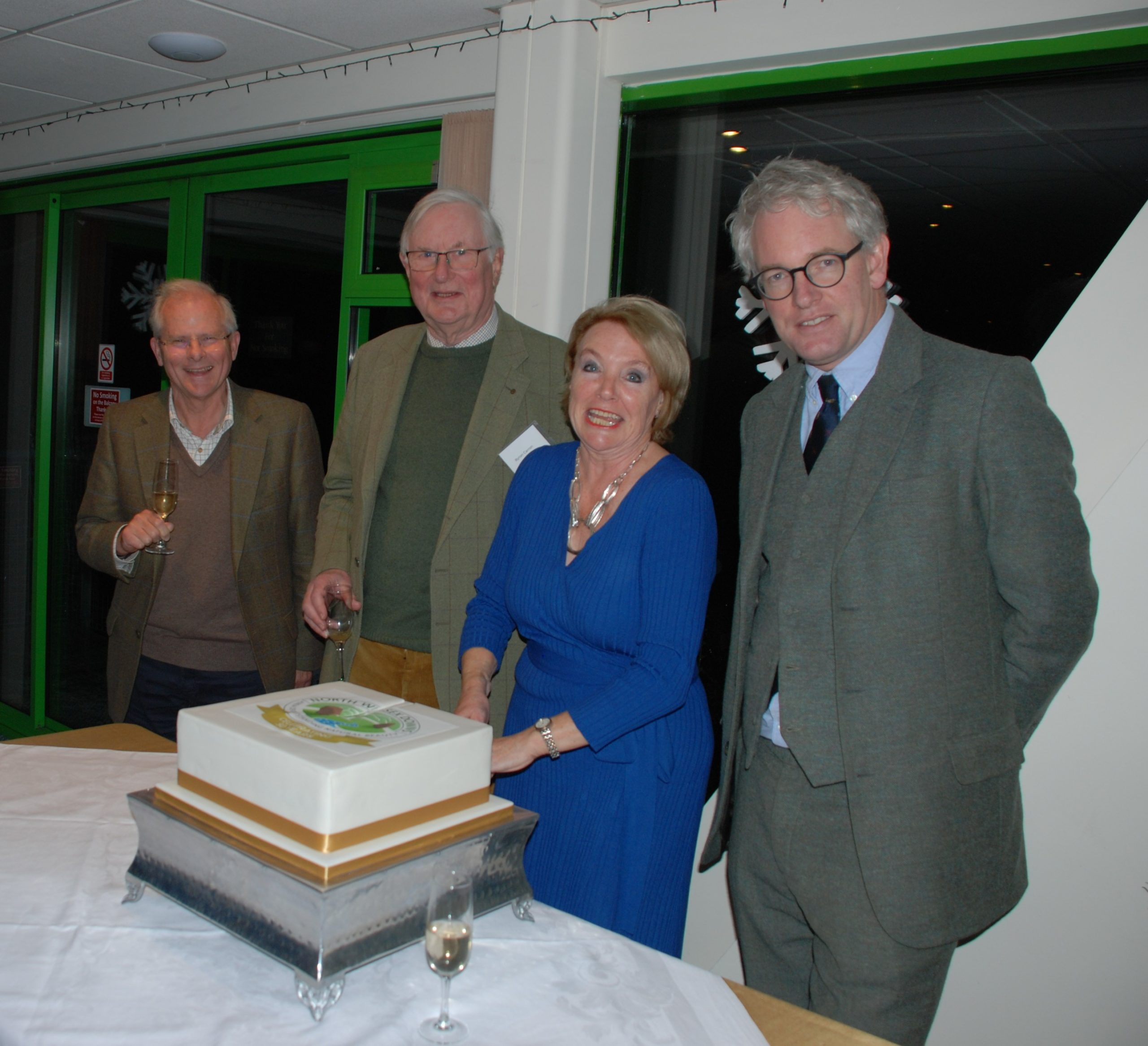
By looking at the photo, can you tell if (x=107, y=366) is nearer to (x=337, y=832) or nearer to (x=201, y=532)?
(x=201, y=532)

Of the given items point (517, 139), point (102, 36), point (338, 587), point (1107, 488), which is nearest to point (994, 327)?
point (1107, 488)

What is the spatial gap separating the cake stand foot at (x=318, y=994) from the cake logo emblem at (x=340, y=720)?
0.28 m

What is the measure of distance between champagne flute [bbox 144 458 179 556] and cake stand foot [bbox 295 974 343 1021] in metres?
1.62

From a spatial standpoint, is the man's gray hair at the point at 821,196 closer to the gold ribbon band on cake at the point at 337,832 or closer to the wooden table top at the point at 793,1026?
A: the gold ribbon band on cake at the point at 337,832

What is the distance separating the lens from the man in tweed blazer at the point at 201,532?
2830 mm

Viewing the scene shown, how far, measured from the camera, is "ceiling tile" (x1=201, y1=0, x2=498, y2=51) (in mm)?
3072

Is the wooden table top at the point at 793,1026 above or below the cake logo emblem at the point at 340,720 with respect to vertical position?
below

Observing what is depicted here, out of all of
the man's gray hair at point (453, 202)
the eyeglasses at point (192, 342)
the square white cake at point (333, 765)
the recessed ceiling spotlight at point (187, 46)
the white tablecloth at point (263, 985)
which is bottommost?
the white tablecloth at point (263, 985)

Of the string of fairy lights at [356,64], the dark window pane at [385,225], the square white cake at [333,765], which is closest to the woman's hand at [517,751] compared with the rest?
the square white cake at [333,765]

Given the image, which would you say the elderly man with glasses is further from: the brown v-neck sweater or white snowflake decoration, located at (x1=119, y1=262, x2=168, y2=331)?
white snowflake decoration, located at (x1=119, y1=262, x2=168, y2=331)

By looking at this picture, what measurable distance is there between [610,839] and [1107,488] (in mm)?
1373

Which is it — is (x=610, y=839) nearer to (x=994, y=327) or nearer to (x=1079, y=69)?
(x=994, y=327)

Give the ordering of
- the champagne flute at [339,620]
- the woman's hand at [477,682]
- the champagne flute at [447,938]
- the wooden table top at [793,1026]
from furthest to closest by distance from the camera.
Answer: the champagne flute at [339,620], the woman's hand at [477,682], the wooden table top at [793,1026], the champagne flute at [447,938]

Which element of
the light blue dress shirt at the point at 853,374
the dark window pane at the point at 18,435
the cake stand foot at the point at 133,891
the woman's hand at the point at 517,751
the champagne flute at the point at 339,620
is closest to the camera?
the cake stand foot at the point at 133,891
